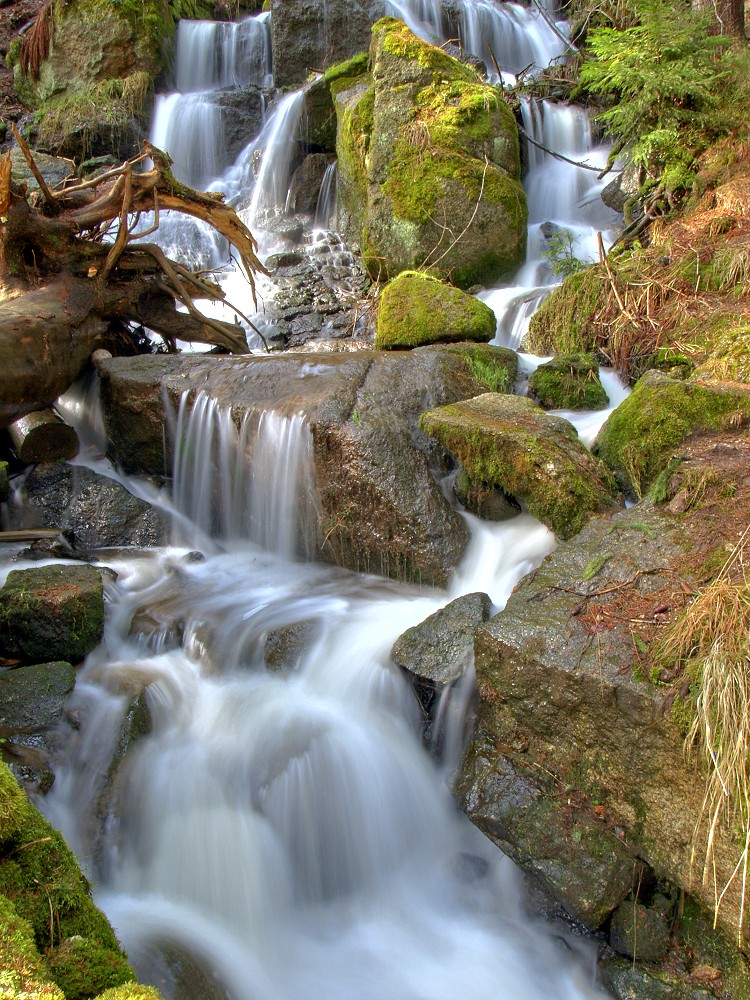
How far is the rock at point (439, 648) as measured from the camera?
375 cm

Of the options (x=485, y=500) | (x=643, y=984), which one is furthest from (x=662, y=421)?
(x=643, y=984)

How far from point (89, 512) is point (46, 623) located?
1959mm

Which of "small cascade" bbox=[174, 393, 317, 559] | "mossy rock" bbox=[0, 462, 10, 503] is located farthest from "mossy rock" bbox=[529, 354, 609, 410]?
"mossy rock" bbox=[0, 462, 10, 503]

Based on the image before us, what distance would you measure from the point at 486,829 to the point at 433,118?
8.83 meters

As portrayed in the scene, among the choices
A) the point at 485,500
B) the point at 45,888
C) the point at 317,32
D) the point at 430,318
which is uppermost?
the point at 317,32

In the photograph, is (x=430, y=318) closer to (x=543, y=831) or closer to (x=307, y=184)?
(x=543, y=831)

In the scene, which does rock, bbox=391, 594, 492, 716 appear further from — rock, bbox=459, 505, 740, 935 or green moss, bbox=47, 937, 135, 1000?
green moss, bbox=47, 937, 135, 1000

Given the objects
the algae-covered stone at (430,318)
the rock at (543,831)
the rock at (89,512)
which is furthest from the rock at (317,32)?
the rock at (543,831)

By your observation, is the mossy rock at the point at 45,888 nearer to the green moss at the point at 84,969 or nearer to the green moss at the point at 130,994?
the green moss at the point at 84,969

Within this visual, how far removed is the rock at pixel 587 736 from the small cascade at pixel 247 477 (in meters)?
2.26

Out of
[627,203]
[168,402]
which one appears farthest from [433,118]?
[168,402]

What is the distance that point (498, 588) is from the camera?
4570 mm

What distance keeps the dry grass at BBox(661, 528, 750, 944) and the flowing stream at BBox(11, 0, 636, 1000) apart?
820mm

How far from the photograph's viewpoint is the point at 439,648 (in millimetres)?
3861
